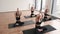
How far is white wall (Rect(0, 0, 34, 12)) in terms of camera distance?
3516 mm

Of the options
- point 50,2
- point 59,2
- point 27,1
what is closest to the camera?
point 59,2

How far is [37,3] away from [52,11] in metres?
1.10

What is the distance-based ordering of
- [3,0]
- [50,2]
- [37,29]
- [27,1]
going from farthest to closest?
[27,1] → [3,0] → [50,2] → [37,29]

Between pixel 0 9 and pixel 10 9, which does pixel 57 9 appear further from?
pixel 0 9

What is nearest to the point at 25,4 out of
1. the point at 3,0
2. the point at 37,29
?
the point at 3,0

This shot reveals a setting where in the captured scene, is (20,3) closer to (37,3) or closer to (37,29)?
(37,3)

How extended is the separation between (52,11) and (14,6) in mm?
1705

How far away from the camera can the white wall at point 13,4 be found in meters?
3.52

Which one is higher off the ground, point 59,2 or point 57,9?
point 59,2

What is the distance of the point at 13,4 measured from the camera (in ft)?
11.9

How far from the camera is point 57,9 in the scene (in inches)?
104

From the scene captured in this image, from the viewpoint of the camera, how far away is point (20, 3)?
3680 millimetres

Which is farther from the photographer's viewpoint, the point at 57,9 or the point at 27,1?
the point at 27,1

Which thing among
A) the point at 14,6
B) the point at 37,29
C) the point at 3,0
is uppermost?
the point at 3,0
